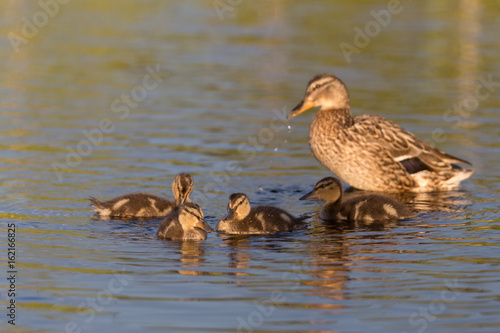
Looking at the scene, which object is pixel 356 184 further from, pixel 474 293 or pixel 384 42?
pixel 384 42

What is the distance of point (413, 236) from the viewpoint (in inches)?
306

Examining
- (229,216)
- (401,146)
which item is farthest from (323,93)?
(229,216)

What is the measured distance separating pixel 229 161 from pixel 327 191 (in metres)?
2.03

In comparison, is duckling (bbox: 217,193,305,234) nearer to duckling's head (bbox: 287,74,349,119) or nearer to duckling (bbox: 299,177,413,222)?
duckling (bbox: 299,177,413,222)

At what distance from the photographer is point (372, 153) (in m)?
10.0

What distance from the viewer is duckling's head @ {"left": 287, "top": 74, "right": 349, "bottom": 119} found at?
10.3 metres

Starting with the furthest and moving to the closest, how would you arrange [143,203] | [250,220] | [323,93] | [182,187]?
[323,93] < [143,203] < [182,187] < [250,220]

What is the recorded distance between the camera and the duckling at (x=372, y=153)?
32.9ft

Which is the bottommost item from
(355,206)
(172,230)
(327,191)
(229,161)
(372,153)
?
(172,230)

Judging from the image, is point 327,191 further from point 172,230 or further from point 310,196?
point 172,230

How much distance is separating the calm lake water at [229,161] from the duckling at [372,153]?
0.35 metres

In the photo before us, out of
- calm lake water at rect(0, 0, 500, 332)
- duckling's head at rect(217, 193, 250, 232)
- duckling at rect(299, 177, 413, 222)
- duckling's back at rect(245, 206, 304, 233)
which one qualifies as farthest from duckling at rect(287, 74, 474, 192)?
duckling's head at rect(217, 193, 250, 232)

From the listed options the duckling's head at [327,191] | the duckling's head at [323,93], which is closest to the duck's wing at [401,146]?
the duckling's head at [323,93]

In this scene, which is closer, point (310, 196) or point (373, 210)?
point (373, 210)
